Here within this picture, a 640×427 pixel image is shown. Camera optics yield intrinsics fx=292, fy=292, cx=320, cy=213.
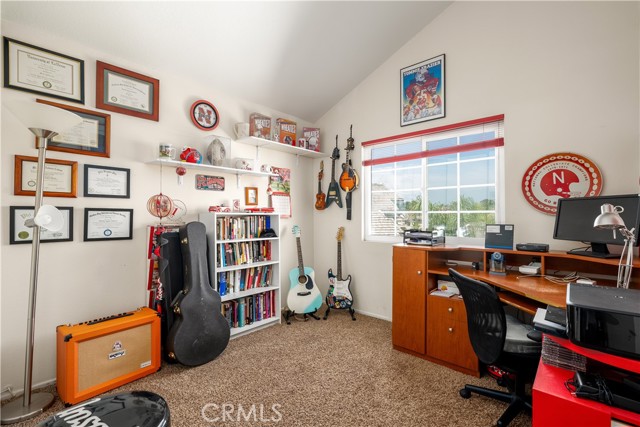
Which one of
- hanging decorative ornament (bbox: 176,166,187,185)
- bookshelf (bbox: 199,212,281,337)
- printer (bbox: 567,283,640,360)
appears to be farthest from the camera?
bookshelf (bbox: 199,212,281,337)

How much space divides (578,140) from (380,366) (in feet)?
7.54

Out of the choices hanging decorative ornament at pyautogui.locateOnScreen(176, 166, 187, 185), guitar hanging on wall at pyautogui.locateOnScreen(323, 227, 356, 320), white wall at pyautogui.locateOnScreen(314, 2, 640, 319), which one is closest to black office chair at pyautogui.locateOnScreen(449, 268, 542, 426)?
white wall at pyautogui.locateOnScreen(314, 2, 640, 319)

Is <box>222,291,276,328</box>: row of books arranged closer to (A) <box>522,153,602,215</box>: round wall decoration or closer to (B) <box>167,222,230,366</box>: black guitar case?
(B) <box>167,222,230,366</box>: black guitar case

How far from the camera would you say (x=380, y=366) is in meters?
2.30

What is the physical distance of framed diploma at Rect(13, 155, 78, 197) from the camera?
77.1 inches

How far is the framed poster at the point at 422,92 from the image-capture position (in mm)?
2903

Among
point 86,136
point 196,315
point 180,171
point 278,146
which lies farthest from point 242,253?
point 86,136

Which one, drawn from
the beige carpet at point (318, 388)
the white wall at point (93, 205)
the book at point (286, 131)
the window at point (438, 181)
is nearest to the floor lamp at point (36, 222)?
the beige carpet at point (318, 388)

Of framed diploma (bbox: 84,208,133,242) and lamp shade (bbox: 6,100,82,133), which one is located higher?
lamp shade (bbox: 6,100,82,133)

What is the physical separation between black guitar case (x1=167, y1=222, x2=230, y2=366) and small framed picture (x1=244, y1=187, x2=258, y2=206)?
820 mm

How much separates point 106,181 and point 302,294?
2.15 meters

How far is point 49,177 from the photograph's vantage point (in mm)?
2074

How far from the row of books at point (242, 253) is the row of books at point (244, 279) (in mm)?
110

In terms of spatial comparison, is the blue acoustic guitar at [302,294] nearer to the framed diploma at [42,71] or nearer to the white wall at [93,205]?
the white wall at [93,205]
